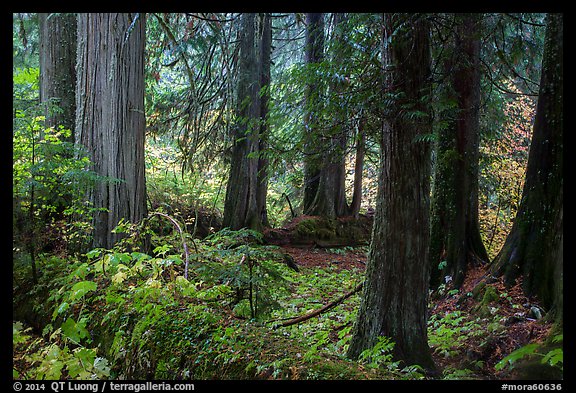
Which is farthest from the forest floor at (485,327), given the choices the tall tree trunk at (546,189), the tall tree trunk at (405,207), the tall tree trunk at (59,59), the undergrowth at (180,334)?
the tall tree trunk at (59,59)

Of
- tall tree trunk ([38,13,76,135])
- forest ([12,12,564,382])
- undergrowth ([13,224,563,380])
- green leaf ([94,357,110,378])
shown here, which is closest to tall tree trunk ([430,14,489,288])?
forest ([12,12,564,382])

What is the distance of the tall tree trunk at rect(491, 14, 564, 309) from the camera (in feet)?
15.9

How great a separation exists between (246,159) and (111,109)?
20.7ft

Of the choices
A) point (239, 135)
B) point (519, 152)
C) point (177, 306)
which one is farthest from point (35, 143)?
point (519, 152)

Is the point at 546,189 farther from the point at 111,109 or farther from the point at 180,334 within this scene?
the point at 111,109

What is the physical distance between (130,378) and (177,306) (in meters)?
0.65

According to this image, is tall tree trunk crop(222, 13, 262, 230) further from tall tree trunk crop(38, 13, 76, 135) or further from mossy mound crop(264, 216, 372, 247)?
tall tree trunk crop(38, 13, 76, 135)

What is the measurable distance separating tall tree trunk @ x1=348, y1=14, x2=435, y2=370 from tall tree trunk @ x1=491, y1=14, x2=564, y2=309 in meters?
1.94

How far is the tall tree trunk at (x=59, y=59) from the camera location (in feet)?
21.1

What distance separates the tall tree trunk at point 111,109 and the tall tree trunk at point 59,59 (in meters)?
1.52

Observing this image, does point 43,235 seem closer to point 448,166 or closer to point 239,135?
A: point 448,166

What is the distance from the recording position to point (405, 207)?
4109 millimetres

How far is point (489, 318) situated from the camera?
17.8 feet

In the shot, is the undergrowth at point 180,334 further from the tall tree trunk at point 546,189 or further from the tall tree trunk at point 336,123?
the tall tree trunk at point 336,123
